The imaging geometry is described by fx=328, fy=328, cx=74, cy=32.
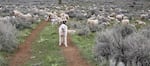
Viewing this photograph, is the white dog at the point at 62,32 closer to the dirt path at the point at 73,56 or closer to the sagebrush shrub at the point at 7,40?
the dirt path at the point at 73,56

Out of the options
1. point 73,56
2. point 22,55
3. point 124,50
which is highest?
point 124,50


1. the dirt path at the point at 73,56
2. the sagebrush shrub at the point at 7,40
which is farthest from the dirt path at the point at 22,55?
the dirt path at the point at 73,56

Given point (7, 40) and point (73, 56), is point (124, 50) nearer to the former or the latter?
point (73, 56)

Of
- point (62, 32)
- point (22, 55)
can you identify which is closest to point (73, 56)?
point (22, 55)

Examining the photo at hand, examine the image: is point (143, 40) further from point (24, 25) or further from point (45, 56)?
point (24, 25)

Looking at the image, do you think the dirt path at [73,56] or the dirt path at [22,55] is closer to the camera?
the dirt path at [73,56]

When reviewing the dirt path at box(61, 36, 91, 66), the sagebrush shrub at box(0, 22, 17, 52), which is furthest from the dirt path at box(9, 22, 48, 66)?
the dirt path at box(61, 36, 91, 66)

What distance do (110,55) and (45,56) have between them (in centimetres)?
253

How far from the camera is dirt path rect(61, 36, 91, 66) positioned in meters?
10.5

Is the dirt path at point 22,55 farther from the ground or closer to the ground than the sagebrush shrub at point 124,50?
closer to the ground

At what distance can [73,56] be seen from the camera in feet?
37.4

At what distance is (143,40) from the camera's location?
34.2ft

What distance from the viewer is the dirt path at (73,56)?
10.5 metres

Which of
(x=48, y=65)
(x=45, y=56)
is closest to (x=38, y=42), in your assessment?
(x=45, y=56)
